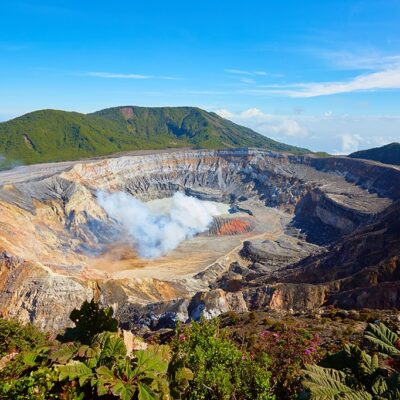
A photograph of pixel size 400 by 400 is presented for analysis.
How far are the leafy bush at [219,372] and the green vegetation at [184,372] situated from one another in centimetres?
2

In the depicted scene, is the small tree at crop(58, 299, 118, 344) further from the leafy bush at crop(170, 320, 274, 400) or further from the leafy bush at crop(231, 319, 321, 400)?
the leafy bush at crop(231, 319, 321, 400)

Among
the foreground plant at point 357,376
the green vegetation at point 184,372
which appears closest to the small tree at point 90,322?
the green vegetation at point 184,372

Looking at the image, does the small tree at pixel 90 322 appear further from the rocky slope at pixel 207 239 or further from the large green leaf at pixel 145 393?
the rocky slope at pixel 207 239

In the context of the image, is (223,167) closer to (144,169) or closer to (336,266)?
(144,169)

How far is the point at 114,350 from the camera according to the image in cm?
976

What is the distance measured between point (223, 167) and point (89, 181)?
5532 centimetres

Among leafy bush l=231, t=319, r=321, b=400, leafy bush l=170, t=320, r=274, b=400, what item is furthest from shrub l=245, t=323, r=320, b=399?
leafy bush l=170, t=320, r=274, b=400

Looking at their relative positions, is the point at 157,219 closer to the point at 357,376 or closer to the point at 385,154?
the point at 385,154

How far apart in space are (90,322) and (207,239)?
283ft

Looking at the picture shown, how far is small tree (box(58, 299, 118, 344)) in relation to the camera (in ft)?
41.9

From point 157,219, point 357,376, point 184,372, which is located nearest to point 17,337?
point 184,372

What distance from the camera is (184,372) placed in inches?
394

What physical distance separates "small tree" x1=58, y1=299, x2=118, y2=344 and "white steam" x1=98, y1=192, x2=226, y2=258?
7384 cm

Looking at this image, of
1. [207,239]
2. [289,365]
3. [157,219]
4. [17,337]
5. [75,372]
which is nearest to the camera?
[75,372]
